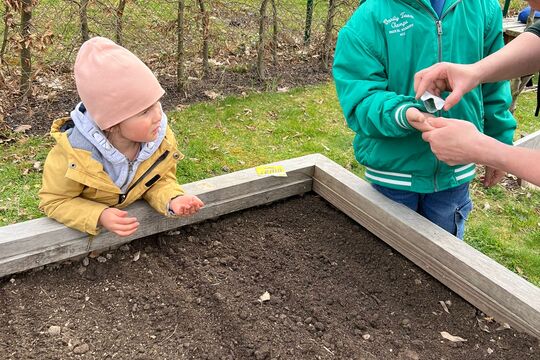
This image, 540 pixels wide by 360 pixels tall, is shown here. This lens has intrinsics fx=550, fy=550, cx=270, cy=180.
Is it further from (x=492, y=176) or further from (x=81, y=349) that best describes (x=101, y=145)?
(x=492, y=176)

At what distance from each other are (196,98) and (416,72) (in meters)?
3.32

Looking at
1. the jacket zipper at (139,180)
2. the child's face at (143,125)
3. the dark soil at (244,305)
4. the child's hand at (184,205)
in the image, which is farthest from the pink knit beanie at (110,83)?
the dark soil at (244,305)

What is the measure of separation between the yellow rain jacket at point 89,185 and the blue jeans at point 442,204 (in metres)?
1.10

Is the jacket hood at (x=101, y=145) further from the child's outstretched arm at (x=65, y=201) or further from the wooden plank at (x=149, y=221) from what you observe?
the wooden plank at (x=149, y=221)

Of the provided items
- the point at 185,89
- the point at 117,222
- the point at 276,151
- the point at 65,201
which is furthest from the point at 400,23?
the point at 185,89

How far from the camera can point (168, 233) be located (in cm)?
280

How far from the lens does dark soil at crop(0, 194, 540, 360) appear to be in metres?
2.16

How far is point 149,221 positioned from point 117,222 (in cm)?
34

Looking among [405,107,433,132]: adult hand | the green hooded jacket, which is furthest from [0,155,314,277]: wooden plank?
[405,107,433,132]: adult hand

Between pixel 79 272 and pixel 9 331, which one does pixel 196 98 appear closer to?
pixel 79 272

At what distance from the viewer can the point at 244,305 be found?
238 centimetres

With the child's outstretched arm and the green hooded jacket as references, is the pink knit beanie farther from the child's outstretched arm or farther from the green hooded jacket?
the green hooded jacket

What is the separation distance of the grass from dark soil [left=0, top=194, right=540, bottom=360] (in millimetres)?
1180

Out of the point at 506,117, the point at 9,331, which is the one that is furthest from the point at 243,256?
the point at 506,117
